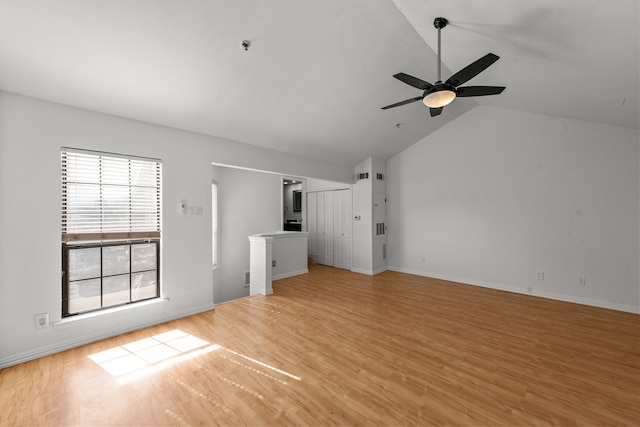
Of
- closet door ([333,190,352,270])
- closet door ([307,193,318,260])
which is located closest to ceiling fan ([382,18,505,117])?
closet door ([333,190,352,270])

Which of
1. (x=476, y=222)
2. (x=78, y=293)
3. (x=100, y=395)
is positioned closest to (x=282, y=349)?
(x=100, y=395)

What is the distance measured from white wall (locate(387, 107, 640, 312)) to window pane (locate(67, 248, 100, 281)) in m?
5.89

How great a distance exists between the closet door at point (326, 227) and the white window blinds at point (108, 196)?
4.59 metres

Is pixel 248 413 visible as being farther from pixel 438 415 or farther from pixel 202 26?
pixel 202 26

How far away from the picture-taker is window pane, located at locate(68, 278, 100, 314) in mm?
3027

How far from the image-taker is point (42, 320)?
2773 millimetres

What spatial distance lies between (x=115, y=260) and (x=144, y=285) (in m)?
0.49

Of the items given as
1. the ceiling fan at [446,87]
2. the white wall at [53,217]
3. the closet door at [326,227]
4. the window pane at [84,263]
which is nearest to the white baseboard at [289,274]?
the closet door at [326,227]

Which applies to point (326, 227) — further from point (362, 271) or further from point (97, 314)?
point (97, 314)

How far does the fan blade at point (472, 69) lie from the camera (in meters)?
2.26

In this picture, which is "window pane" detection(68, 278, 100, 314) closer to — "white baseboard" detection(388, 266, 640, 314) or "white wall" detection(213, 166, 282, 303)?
"white wall" detection(213, 166, 282, 303)

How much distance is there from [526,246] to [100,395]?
21.0ft

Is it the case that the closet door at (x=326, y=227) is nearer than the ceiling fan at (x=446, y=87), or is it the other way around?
the ceiling fan at (x=446, y=87)

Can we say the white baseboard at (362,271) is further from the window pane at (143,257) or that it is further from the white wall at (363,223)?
the window pane at (143,257)
